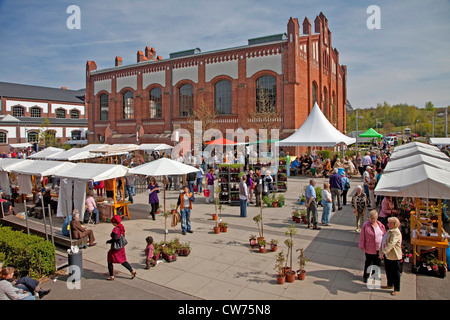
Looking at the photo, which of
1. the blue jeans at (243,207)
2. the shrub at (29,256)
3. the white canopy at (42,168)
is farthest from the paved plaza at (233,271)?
the white canopy at (42,168)

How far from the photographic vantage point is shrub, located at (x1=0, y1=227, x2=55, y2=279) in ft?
25.3

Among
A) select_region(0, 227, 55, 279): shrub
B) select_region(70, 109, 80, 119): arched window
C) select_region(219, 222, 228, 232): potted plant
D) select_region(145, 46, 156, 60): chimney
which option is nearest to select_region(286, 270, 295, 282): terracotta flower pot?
select_region(219, 222, 228, 232): potted plant

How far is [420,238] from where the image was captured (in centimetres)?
774

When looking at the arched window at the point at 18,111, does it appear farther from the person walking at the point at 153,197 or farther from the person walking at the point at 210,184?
the person walking at the point at 153,197

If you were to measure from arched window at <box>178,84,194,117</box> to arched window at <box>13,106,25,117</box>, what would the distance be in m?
34.2

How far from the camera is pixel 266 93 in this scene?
29.5 m

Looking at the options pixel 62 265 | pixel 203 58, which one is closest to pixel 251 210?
pixel 62 265

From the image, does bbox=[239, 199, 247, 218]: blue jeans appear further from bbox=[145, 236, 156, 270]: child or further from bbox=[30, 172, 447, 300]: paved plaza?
bbox=[145, 236, 156, 270]: child

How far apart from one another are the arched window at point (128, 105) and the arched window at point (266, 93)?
17385mm

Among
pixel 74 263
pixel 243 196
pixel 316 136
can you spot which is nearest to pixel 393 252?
pixel 243 196

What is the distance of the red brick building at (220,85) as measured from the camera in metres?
28.7

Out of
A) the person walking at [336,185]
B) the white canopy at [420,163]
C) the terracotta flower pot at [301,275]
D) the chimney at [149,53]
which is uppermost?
the chimney at [149,53]
